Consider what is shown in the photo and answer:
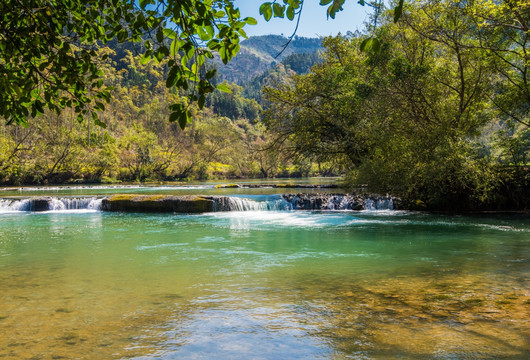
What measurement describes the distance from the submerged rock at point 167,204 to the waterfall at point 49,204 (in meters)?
1.91

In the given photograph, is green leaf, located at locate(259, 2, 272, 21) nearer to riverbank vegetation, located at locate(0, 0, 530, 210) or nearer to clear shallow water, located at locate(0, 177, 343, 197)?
riverbank vegetation, located at locate(0, 0, 530, 210)

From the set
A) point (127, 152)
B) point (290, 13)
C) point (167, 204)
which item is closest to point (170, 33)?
point (290, 13)

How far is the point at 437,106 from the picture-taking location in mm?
17281

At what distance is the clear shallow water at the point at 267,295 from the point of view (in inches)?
167

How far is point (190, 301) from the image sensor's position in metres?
5.90

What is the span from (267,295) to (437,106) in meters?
14.3

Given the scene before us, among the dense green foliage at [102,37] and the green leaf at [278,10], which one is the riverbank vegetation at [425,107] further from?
the green leaf at [278,10]

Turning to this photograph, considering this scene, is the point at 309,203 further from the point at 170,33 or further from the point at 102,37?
the point at 170,33

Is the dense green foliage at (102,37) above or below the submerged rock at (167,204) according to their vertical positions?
above

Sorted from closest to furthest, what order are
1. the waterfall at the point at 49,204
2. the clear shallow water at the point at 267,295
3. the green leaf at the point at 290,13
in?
the green leaf at the point at 290,13 → the clear shallow water at the point at 267,295 → the waterfall at the point at 49,204

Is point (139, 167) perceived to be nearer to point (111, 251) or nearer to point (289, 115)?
point (289, 115)

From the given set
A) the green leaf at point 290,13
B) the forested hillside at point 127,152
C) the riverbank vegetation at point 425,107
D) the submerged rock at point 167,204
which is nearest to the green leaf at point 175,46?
the green leaf at point 290,13

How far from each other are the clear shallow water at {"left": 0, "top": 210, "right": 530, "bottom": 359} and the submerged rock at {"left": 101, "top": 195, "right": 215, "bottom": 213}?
243 inches

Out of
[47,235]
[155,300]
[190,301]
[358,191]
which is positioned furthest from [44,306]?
[358,191]
